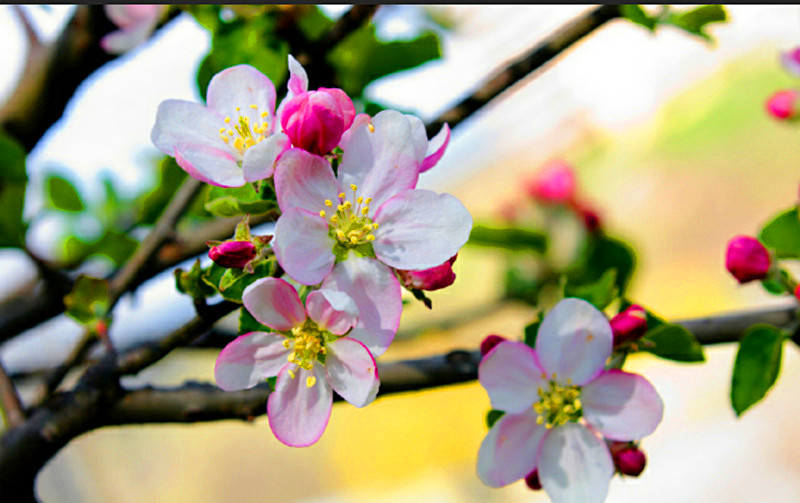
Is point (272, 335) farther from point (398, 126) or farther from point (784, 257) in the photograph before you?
point (784, 257)

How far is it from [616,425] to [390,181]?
0.26 metres

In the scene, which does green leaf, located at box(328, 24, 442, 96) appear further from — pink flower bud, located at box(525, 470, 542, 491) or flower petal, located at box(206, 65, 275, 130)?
pink flower bud, located at box(525, 470, 542, 491)

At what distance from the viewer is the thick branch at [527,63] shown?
2.11 feet

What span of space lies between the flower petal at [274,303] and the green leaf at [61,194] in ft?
2.66

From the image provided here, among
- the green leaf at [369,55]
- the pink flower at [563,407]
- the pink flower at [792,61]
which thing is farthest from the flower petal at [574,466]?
the pink flower at [792,61]

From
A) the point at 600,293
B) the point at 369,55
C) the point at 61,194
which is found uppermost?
the point at 369,55

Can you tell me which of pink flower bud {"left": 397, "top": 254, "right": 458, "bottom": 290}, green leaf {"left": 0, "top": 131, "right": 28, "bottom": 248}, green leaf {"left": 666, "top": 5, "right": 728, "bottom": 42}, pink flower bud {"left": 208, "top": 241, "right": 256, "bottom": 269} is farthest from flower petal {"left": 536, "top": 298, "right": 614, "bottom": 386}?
green leaf {"left": 0, "top": 131, "right": 28, "bottom": 248}

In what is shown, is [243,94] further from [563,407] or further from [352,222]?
[563,407]

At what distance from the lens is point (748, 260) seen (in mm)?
562

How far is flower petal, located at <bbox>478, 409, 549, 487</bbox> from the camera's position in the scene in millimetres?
467

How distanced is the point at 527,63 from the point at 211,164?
39cm

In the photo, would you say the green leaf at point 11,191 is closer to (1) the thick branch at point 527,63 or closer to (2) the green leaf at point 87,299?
(2) the green leaf at point 87,299

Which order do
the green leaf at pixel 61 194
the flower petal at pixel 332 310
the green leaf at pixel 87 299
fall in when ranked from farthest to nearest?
the green leaf at pixel 61 194 < the green leaf at pixel 87 299 < the flower petal at pixel 332 310

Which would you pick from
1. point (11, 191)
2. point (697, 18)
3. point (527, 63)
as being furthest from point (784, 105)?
point (11, 191)
